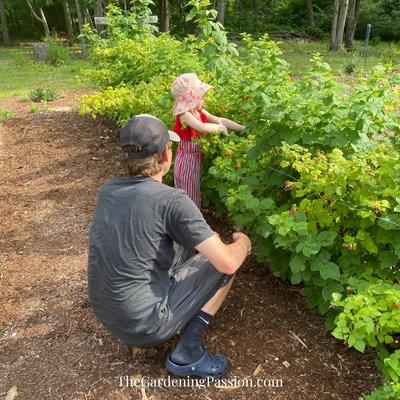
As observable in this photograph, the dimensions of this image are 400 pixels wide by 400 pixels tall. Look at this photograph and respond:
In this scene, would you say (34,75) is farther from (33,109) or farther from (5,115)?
(5,115)

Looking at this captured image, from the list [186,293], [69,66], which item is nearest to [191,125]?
[186,293]

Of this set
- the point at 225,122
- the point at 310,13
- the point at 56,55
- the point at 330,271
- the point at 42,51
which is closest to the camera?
the point at 330,271

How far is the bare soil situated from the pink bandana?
123cm

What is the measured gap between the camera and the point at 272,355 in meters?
2.82

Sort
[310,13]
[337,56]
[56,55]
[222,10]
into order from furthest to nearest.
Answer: [310,13], [337,56], [56,55], [222,10]

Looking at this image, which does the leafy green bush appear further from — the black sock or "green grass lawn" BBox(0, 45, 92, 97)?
"green grass lawn" BBox(0, 45, 92, 97)

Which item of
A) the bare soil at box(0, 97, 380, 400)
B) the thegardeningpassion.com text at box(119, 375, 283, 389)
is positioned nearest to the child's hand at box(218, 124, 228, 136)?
the bare soil at box(0, 97, 380, 400)

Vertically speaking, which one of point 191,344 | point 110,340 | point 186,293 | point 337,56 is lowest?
point 337,56

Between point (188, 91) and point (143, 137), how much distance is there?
4.70ft

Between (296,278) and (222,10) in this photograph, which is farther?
(222,10)

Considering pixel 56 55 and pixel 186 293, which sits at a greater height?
pixel 186 293

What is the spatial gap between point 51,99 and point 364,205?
8430 millimetres

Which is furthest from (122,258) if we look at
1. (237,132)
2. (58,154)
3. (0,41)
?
(0,41)

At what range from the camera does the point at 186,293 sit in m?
2.63
